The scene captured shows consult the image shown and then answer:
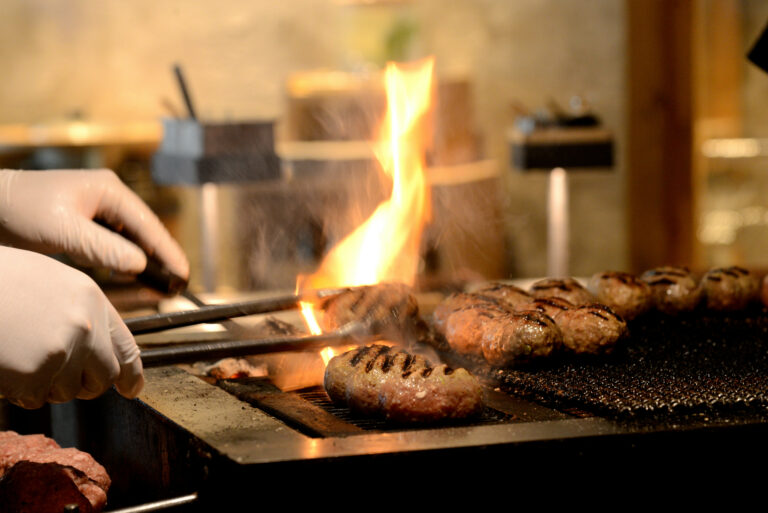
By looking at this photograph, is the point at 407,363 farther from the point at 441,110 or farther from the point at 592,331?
the point at 441,110

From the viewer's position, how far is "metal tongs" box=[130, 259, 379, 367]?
218 centimetres

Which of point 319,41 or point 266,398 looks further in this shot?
point 319,41

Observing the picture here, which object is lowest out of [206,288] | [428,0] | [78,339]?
[206,288]

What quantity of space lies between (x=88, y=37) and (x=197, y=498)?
321 inches

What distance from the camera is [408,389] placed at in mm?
2104

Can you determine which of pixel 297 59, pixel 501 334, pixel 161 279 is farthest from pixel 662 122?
pixel 161 279

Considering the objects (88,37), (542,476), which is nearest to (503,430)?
(542,476)

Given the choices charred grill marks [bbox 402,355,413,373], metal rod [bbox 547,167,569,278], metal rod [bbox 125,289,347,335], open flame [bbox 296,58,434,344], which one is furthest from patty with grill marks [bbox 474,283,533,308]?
metal rod [bbox 547,167,569,278]

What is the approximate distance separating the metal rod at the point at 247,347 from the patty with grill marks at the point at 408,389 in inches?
7.8

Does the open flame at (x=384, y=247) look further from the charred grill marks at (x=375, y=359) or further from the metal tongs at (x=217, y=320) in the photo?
the charred grill marks at (x=375, y=359)

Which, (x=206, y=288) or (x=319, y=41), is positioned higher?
(x=319, y=41)

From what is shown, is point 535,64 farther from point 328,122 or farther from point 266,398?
Result: point 266,398

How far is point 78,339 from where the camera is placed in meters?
1.95

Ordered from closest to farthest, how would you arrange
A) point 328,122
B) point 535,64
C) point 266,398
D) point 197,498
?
point 197,498 → point 266,398 → point 328,122 → point 535,64
